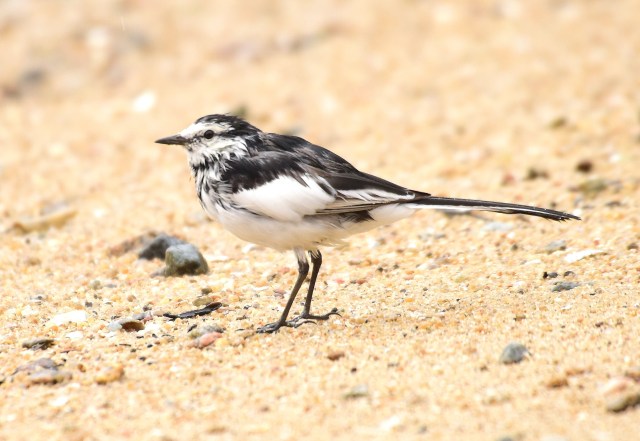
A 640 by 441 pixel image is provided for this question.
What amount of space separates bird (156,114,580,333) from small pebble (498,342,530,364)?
1.05 m

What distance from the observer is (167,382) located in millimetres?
4996

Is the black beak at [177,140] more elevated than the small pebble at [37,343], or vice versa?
the black beak at [177,140]

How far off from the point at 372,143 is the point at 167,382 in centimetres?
605

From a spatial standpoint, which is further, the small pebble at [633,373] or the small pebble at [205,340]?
the small pebble at [205,340]

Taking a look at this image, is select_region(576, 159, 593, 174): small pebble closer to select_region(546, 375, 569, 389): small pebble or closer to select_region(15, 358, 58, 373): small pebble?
select_region(546, 375, 569, 389): small pebble

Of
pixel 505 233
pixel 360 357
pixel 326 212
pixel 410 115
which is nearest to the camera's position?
pixel 360 357

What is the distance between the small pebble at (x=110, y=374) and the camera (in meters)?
5.01

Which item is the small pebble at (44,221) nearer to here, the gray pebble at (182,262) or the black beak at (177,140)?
the gray pebble at (182,262)

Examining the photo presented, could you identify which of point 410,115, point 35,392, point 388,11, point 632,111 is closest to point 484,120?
point 410,115

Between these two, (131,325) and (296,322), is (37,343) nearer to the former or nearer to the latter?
(131,325)

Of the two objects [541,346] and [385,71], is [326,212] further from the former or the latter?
[385,71]

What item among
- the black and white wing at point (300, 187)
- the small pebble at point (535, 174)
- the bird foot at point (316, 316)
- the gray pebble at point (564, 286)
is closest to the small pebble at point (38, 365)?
the black and white wing at point (300, 187)

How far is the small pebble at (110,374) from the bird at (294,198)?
1.04 meters

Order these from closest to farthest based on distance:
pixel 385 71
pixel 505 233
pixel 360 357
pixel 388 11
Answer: pixel 360 357
pixel 505 233
pixel 385 71
pixel 388 11
